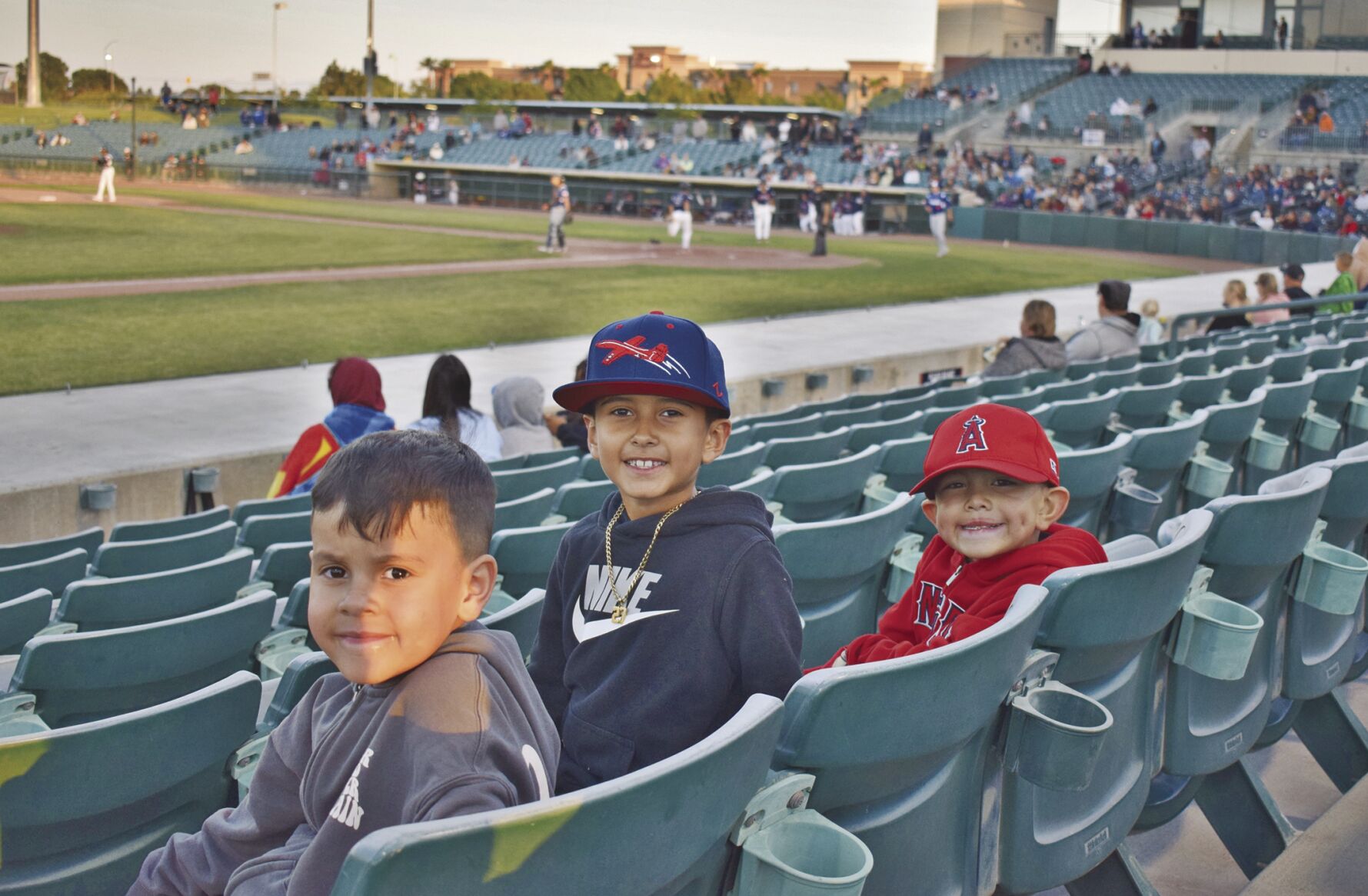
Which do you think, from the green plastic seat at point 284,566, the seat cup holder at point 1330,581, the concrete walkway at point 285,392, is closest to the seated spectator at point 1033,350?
the concrete walkway at point 285,392

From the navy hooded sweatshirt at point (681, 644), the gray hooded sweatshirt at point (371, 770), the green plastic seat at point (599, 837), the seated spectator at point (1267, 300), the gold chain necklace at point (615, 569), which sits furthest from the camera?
the seated spectator at point (1267, 300)

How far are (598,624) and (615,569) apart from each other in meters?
0.12

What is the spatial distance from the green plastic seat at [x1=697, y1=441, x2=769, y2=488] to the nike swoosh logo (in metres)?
2.71

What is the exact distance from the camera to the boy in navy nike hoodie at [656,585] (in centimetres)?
233

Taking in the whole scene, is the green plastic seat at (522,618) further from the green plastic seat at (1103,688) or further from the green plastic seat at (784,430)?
the green plastic seat at (784,430)

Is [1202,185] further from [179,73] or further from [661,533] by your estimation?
[661,533]

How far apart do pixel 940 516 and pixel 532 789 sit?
1581 millimetres

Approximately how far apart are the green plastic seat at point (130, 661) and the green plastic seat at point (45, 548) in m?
2.67

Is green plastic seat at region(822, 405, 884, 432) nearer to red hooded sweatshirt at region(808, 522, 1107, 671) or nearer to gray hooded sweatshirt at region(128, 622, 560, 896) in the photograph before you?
red hooded sweatshirt at region(808, 522, 1107, 671)

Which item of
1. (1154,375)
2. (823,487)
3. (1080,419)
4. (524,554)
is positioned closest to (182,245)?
Result: (1154,375)

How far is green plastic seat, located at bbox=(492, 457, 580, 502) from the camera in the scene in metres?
5.63

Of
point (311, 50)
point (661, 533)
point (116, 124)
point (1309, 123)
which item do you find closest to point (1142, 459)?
point (661, 533)

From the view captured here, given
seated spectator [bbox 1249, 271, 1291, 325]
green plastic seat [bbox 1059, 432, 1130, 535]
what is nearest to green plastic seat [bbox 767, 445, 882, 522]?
green plastic seat [bbox 1059, 432, 1130, 535]

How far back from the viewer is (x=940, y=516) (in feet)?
10.3
